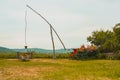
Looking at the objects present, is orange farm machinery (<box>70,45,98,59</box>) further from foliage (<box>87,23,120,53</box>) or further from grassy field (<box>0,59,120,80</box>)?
grassy field (<box>0,59,120,80</box>)

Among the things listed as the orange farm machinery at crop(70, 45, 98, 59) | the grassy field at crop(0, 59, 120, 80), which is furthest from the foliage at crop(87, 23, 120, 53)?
the grassy field at crop(0, 59, 120, 80)

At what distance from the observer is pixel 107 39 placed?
55969 millimetres

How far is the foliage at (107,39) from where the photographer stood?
49.2 m

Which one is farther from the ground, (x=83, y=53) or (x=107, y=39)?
(x=107, y=39)

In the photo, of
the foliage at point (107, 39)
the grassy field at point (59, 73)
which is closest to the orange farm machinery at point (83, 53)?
the foliage at point (107, 39)

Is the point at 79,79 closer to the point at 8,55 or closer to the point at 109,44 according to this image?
the point at 8,55

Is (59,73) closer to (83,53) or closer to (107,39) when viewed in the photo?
(83,53)

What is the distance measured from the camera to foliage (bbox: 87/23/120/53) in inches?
1939

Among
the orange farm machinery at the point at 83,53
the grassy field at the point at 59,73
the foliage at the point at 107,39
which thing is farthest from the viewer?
the foliage at the point at 107,39

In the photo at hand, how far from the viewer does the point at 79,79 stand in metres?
18.2

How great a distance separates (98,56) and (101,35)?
51.1ft

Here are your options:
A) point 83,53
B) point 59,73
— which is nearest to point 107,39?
point 83,53

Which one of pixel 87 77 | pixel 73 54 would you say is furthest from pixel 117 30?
pixel 87 77

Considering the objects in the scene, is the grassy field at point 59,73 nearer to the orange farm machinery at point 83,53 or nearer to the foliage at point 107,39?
the orange farm machinery at point 83,53
